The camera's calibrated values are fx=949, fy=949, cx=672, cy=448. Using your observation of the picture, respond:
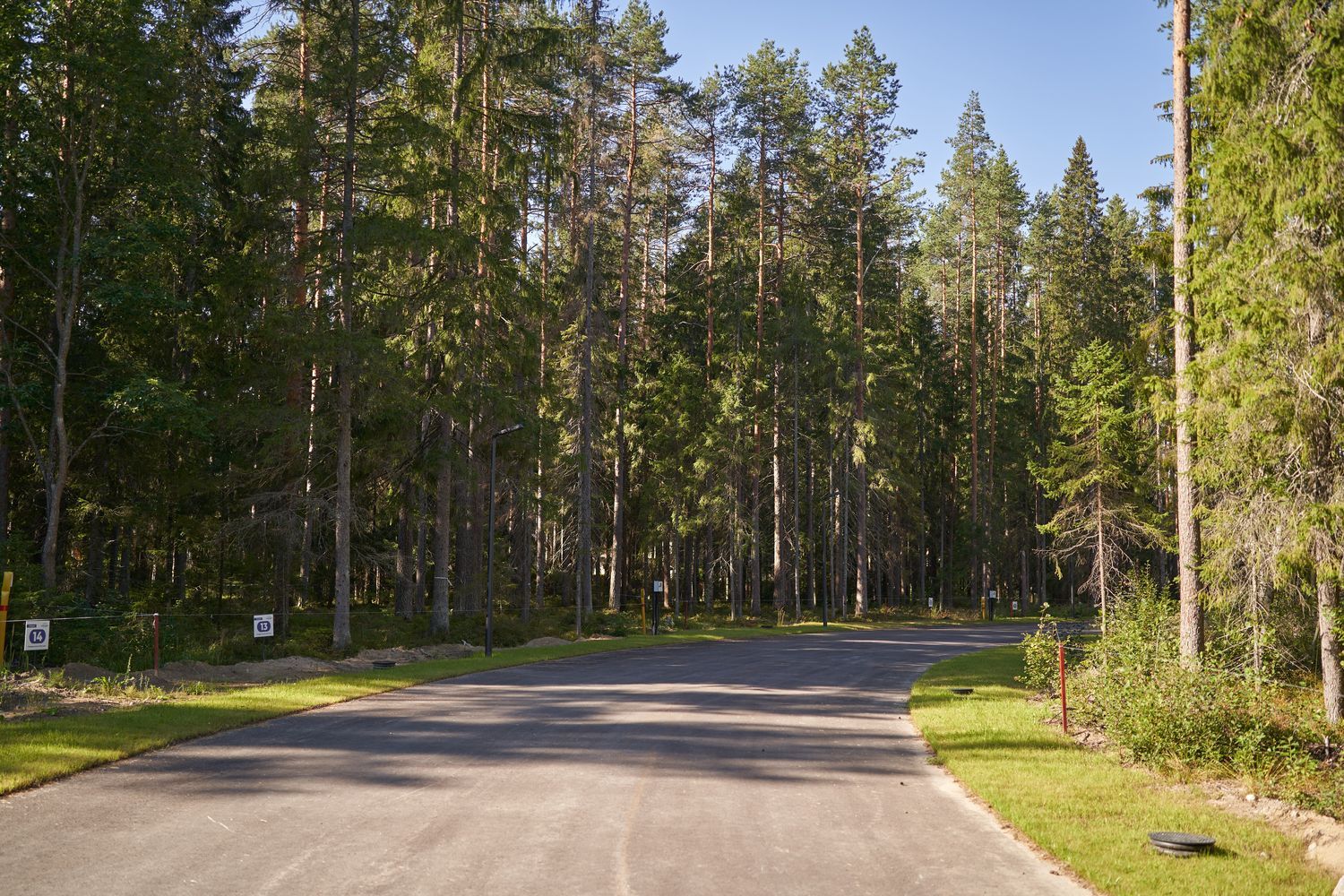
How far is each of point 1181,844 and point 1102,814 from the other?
129cm

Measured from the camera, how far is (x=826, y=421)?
5484 centimetres

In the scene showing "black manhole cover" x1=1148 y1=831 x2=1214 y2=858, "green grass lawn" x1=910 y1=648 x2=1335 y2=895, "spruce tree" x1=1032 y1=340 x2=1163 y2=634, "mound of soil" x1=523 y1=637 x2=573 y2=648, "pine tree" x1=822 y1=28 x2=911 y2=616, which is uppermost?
"pine tree" x1=822 y1=28 x2=911 y2=616

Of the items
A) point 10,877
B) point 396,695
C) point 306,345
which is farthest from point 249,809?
point 306,345

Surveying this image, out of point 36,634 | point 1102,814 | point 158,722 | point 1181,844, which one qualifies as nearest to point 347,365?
point 36,634

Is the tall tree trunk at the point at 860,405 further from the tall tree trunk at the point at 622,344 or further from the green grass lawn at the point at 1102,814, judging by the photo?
the green grass lawn at the point at 1102,814

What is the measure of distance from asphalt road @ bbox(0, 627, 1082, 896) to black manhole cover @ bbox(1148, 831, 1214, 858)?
3.39 ft

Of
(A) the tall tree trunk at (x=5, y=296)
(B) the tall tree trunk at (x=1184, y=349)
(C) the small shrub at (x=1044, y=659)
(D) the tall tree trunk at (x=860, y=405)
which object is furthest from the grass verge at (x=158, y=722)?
(D) the tall tree trunk at (x=860, y=405)

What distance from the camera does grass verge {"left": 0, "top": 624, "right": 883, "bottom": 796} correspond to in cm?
988

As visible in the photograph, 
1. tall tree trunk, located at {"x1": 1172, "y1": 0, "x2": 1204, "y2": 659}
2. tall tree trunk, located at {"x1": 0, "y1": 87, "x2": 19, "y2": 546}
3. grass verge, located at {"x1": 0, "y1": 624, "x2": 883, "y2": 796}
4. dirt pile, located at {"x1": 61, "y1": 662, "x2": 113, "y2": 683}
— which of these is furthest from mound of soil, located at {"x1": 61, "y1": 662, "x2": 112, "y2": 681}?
tall tree trunk, located at {"x1": 1172, "y1": 0, "x2": 1204, "y2": 659}

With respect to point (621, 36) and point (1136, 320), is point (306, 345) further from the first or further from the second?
point (1136, 320)

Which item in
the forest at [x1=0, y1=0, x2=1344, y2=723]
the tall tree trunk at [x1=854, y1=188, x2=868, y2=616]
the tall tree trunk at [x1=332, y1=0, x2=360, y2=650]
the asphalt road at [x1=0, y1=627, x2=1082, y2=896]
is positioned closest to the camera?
the asphalt road at [x1=0, y1=627, x2=1082, y2=896]

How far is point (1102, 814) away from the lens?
343 inches

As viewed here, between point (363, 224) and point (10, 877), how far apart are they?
61.1 feet

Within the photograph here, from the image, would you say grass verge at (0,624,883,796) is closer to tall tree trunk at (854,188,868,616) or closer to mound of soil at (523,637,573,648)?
mound of soil at (523,637,573,648)
